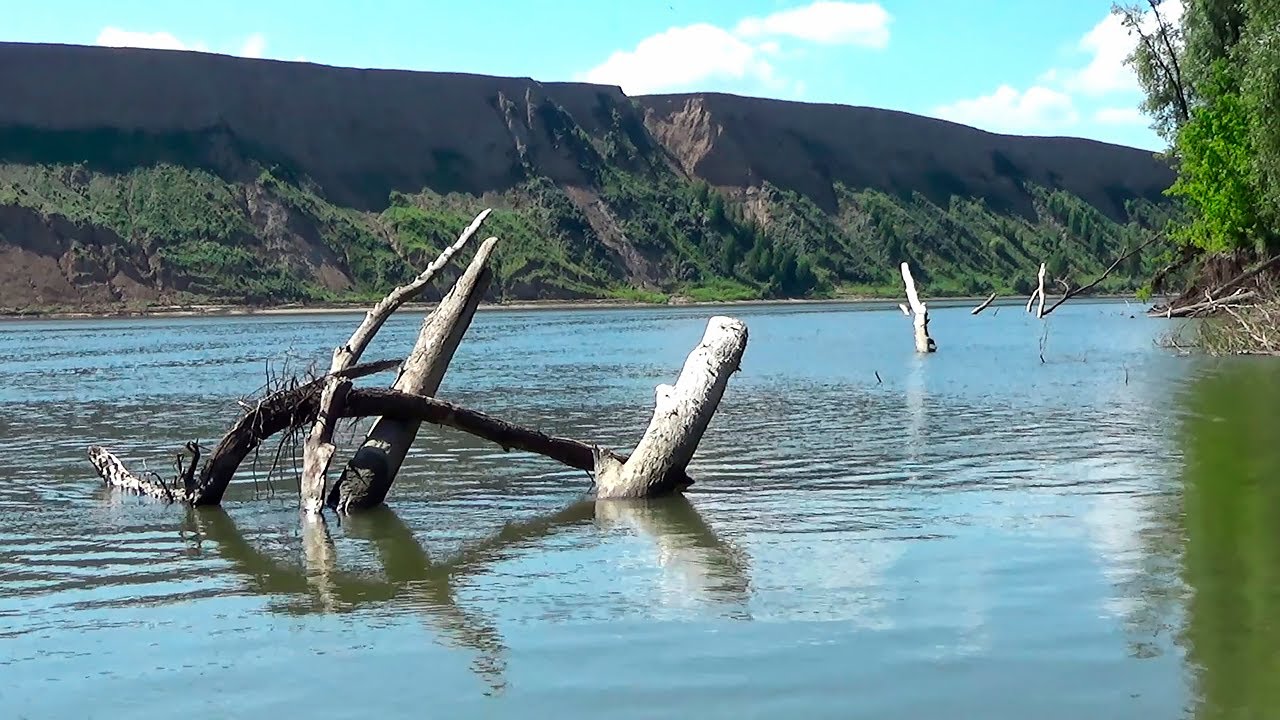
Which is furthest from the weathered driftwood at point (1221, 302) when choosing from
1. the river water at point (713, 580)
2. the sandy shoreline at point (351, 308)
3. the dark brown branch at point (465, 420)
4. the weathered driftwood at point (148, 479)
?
the sandy shoreline at point (351, 308)

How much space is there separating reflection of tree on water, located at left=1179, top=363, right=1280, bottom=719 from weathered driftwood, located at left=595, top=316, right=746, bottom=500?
161 inches

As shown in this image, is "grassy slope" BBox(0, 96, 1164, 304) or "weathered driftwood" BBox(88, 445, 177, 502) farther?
"grassy slope" BBox(0, 96, 1164, 304)

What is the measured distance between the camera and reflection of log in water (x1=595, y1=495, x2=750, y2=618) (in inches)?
388

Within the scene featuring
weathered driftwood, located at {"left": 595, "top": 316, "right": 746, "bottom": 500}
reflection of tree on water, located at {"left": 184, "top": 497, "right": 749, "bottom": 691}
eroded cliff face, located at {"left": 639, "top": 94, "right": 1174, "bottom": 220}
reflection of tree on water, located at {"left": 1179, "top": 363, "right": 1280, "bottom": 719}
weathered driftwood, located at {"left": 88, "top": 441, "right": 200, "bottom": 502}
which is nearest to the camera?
reflection of tree on water, located at {"left": 1179, "top": 363, "right": 1280, "bottom": 719}

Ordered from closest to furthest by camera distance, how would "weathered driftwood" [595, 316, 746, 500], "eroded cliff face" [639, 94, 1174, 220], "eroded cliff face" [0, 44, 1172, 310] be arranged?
"weathered driftwood" [595, 316, 746, 500] < "eroded cliff face" [0, 44, 1172, 310] < "eroded cliff face" [639, 94, 1174, 220]

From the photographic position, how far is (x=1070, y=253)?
149 meters

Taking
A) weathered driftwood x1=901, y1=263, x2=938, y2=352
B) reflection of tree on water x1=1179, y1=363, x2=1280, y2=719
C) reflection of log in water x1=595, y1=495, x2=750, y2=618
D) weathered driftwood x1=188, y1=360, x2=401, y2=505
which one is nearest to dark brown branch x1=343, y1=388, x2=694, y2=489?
weathered driftwood x1=188, y1=360, x2=401, y2=505

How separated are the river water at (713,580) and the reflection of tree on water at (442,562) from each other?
34mm

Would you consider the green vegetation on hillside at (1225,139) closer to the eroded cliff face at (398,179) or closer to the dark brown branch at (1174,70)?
the dark brown branch at (1174,70)

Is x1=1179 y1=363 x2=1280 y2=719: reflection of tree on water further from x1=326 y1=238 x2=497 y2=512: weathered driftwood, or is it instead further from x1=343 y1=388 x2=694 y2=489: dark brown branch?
x1=326 y1=238 x2=497 y2=512: weathered driftwood

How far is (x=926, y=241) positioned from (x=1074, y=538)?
452 feet

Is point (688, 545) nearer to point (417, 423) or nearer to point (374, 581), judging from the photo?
point (374, 581)

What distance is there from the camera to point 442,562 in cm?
1128

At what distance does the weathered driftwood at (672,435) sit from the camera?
554 inches
